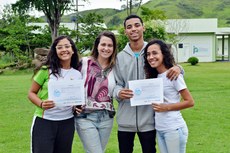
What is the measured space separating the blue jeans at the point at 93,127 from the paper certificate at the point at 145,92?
345 mm

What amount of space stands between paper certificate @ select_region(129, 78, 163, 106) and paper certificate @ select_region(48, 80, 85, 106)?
0.46 metres

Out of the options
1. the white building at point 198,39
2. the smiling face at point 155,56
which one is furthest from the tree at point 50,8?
the smiling face at point 155,56

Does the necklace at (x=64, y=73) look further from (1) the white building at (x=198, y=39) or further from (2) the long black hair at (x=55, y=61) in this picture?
(1) the white building at (x=198, y=39)

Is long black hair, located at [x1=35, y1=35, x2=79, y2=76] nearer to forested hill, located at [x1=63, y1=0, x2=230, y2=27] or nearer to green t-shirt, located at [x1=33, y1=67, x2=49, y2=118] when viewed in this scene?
green t-shirt, located at [x1=33, y1=67, x2=49, y2=118]

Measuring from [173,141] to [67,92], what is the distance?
104cm

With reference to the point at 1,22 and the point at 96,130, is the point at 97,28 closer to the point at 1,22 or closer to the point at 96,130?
the point at 1,22

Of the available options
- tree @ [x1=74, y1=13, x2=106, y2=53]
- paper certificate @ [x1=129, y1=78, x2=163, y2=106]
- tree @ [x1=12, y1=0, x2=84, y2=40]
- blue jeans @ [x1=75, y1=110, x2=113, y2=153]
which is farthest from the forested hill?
paper certificate @ [x1=129, y1=78, x2=163, y2=106]

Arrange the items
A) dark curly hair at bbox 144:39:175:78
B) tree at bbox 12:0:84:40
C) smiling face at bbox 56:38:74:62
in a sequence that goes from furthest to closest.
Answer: tree at bbox 12:0:84:40 → smiling face at bbox 56:38:74:62 → dark curly hair at bbox 144:39:175:78

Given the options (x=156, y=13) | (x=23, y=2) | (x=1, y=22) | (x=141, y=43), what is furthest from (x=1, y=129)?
(x=1, y=22)

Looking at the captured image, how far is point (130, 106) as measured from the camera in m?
3.77

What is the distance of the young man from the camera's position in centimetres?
374

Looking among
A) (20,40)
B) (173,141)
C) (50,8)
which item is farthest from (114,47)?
(20,40)

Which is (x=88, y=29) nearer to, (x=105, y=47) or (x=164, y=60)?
(x=105, y=47)

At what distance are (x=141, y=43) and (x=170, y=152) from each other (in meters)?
1.07
